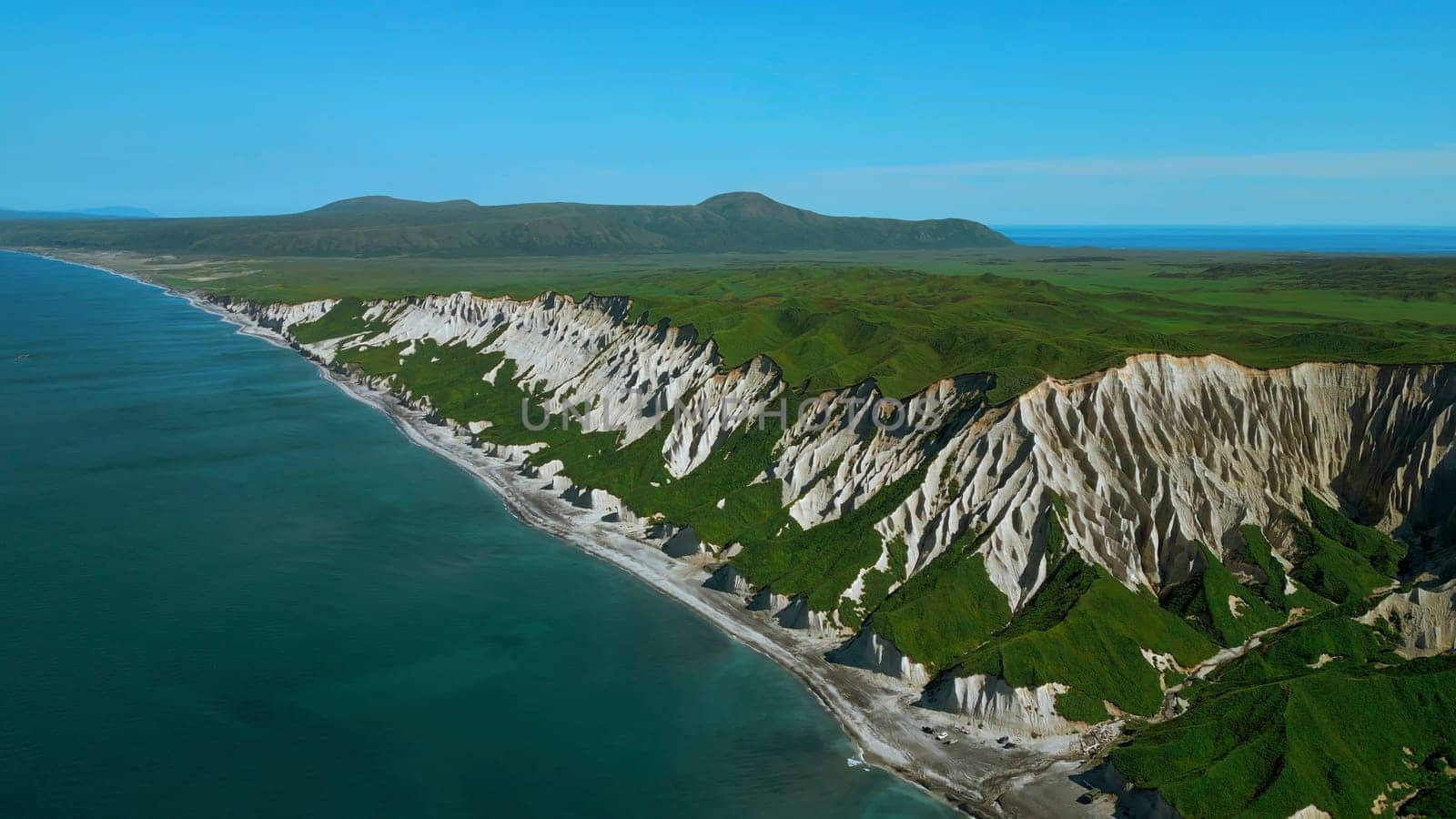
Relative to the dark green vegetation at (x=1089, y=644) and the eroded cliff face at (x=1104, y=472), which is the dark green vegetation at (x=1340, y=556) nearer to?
the eroded cliff face at (x=1104, y=472)

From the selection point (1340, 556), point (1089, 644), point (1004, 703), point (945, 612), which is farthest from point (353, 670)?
point (1340, 556)

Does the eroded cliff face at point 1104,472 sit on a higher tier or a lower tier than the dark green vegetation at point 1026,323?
lower

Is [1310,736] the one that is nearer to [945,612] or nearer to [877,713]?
[945,612]

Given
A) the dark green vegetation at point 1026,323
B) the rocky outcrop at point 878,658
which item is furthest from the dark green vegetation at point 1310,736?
the dark green vegetation at point 1026,323

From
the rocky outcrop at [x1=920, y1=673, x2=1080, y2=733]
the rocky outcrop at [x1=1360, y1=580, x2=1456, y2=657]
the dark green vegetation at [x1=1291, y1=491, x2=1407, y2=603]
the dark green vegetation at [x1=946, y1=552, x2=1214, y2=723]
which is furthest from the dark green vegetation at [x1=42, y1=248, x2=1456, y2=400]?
the rocky outcrop at [x1=920, y1=673, x2=1080, y2=733]

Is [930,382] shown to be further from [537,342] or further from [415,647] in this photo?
[537,342]

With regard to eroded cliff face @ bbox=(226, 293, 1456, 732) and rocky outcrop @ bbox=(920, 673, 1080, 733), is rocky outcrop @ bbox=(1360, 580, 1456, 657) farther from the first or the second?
rocky outcrop @ bbox=(920, 673, 1080, 733)

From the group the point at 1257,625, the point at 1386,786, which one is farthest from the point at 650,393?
the point at 1386,786

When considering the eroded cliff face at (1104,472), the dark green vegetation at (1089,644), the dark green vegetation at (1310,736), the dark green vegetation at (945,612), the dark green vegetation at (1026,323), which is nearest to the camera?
the dark green vegetation at (1310,736)
